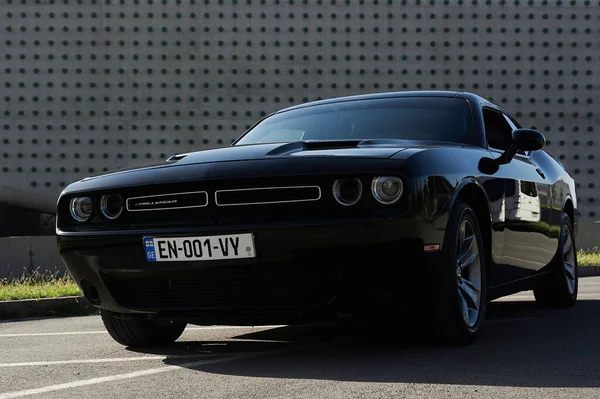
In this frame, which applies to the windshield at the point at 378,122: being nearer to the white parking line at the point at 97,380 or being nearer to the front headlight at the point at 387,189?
the front headlight at the point at 387,189

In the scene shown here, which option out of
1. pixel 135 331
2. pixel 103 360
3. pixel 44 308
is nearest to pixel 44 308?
pixel 44 308

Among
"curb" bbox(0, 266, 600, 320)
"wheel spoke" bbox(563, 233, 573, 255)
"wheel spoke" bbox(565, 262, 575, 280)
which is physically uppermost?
"wheel spoke" bbox(563, 233, 573, 255)

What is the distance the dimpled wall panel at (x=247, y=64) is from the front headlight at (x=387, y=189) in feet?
121

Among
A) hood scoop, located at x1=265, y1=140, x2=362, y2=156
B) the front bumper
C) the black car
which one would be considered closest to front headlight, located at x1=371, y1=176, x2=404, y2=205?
the black car

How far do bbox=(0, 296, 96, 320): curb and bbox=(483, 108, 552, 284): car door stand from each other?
15.2 ft

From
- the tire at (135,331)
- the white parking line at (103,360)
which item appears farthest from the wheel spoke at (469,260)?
the tire at (135,331)

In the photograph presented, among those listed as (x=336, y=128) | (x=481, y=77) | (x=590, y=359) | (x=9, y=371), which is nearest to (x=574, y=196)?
(x=336, y=128)

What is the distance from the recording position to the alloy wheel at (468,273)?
15.6 ft

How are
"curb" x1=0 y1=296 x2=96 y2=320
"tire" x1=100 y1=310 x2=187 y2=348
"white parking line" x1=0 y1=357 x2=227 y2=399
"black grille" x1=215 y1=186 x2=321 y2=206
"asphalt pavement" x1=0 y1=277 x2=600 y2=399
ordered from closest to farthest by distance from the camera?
1. "asphalt pavement" x1=0 y1=277 x2=600 y2=399
2. "white parking line" x1=0 y1=357 x2=227 y2=399
3. "black grille" x1=215 y1=186 x2=321 y2=206
4. "tire" x1=100 y1=310 x2=187 y2=348
5. "curb" x1=0 y1=296 x2=96 y2=320

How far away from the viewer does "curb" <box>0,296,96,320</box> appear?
8992 millimetres

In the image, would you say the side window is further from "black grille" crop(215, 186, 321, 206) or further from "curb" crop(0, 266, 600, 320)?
"curb" crop(0, 266, 600, 320)

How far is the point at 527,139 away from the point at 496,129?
2.71 feet

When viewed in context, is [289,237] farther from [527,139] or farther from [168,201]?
[527,139]

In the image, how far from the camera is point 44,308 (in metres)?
9.18
